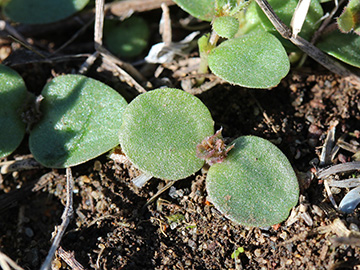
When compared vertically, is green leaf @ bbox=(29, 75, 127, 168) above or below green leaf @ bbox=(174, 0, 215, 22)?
below

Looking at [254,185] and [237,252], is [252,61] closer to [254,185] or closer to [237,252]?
[254,185]

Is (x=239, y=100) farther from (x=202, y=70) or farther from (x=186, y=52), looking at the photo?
(x=186, y=52)

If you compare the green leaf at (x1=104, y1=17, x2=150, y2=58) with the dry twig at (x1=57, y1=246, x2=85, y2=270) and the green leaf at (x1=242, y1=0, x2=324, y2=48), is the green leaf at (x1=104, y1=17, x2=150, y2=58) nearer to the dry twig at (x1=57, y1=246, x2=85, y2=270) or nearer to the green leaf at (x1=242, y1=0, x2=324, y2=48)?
the green leaf at (x1=242, y1=0, x2=324, y2=48)

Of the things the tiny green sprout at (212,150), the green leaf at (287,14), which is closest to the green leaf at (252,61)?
the green leaf at (287,14)

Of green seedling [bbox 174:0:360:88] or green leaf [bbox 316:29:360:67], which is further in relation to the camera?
green leaf [bbox 316:29:360:67]

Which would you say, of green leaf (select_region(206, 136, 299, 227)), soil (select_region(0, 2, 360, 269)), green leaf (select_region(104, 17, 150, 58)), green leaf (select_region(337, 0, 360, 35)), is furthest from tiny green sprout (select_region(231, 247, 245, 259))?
green leaf (select_region(104, 17, 150, 58))

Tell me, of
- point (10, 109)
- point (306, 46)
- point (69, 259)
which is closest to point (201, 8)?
point (306, 46)
